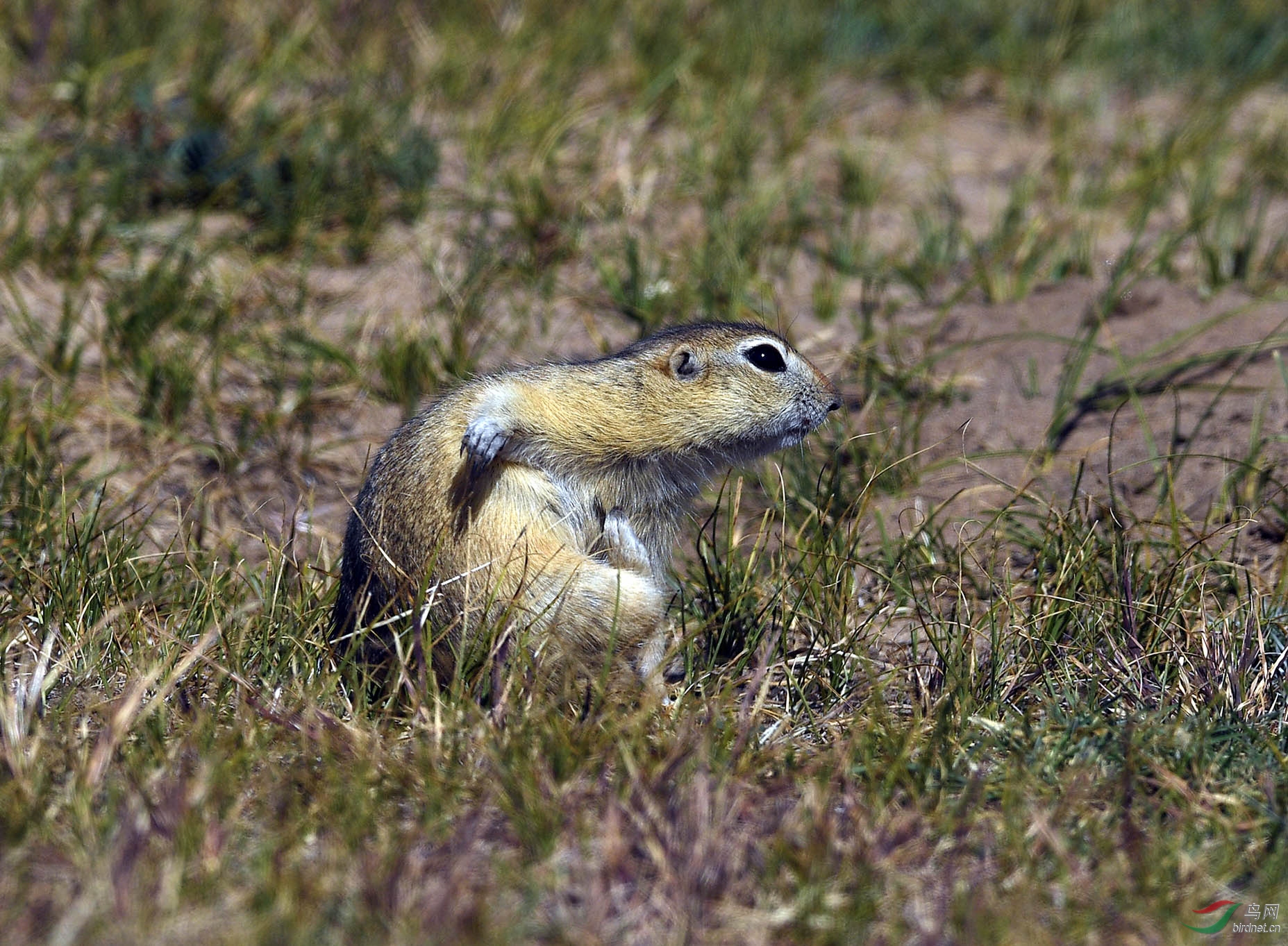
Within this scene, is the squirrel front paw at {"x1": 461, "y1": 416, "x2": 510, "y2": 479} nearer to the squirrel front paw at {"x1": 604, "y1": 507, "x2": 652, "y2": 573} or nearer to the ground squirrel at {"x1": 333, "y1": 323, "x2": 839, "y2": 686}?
the ground squirrel at {"x1": 333, "y1": 323, "x2": 839, "y2": 686}

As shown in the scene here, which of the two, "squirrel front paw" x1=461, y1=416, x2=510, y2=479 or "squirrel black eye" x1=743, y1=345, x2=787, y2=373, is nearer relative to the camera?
"squirrel front paw" x1=461, y1=416, x2=510, y2=479

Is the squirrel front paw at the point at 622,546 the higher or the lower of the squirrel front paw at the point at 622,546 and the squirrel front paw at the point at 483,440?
the lower

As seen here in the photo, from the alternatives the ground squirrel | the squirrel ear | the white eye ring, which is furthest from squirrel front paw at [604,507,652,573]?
the white eye ring

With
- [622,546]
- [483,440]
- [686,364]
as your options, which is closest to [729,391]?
[686,364]

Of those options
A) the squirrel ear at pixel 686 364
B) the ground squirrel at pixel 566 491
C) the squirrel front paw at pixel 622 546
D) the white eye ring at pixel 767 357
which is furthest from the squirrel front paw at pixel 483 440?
the white eye ring at pixel 767 357

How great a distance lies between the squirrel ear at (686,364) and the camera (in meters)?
3.38

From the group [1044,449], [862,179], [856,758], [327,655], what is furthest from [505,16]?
[856,758]

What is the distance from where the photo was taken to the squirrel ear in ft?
11.1

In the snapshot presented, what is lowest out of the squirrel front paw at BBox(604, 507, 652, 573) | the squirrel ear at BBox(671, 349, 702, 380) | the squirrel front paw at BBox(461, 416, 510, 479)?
the squirrel front paw at BBox(604, 507, 652, 573)

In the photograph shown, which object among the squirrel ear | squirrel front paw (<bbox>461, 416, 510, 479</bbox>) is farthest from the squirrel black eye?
squirrel front paw (<bbox>461, 416, 510, 479</bbox>)

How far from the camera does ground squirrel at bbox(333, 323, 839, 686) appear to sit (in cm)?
306

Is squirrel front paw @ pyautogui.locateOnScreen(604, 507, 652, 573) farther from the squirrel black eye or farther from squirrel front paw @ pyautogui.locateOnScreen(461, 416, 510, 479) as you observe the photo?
the squirrel black eye

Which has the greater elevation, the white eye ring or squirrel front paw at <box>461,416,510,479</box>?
the white eye ring

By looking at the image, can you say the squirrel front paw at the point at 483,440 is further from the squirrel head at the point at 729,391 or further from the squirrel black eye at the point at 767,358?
the squirrel black eye at the point at 767,358
